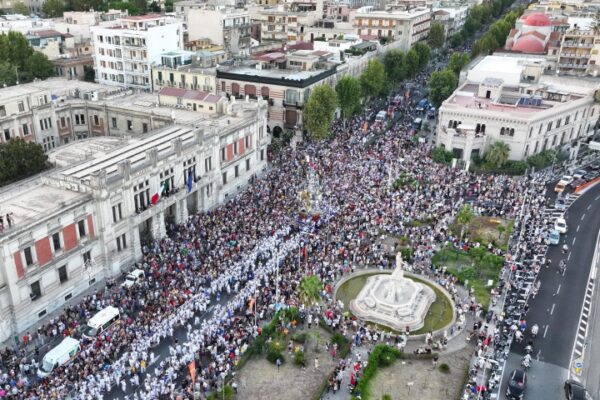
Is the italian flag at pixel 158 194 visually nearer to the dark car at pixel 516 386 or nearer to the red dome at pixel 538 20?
the dark car at pixel 516 386

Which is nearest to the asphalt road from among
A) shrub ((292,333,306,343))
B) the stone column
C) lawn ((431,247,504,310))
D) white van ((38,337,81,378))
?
lawn ((431,247,504,310))

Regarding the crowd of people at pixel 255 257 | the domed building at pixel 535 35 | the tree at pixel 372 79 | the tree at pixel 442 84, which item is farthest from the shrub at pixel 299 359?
the domed building at pixel 535 35

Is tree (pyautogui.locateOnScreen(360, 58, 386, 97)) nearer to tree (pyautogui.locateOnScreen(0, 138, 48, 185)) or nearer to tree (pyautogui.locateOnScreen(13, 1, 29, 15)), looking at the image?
tree (pyautogui.locateOnScreen(0, 138, 48, 185))

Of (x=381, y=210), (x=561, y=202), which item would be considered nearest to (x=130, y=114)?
(x=381, y=210)

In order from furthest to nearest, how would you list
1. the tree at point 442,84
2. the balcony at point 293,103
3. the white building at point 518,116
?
1. the tree at point 442,84
2. the balcony at point 293,103
3. the white building at point 518,116

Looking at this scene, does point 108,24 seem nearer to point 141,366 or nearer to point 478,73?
point 478,73

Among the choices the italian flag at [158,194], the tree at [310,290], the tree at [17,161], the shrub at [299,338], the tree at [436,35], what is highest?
the tree at [436,35]

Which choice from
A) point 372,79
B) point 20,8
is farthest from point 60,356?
point 20,8
